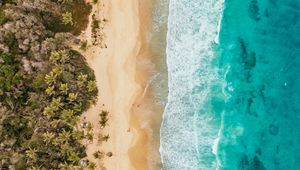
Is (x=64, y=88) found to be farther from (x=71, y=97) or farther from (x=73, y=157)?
(x=73, y=157)

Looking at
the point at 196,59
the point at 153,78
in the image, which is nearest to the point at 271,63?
the point at 196,59

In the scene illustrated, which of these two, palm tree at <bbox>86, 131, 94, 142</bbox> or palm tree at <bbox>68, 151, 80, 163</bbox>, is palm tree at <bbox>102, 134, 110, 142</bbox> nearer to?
palm tree at <bbox>86, 131, 94, 142</bbox>

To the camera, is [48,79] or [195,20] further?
[195,20]

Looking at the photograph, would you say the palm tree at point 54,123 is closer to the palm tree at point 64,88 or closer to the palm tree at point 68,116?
the palm tree at point 68,116

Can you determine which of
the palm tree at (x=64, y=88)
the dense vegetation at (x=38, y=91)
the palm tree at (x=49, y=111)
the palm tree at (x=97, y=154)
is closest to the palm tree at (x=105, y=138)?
the palm tree at (x=97, y=154)

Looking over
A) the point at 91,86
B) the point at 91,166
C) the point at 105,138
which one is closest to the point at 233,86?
the point at 105,138

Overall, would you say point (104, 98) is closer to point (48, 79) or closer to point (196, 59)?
point (48, 79)

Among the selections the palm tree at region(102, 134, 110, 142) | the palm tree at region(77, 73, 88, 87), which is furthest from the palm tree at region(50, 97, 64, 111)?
the palm tree at region(102, 134, 110, 142)
